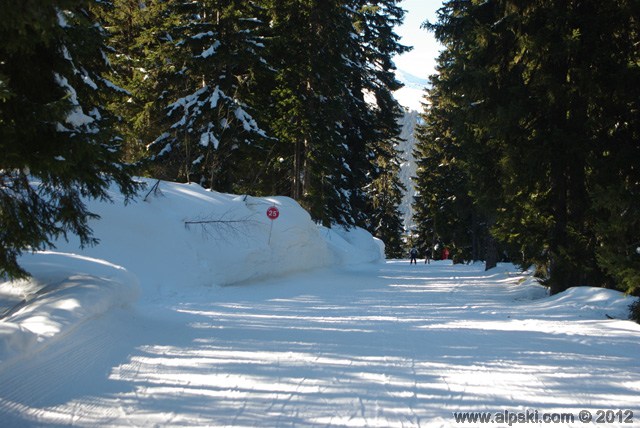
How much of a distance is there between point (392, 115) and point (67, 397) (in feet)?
102

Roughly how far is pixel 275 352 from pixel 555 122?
10.0 metres

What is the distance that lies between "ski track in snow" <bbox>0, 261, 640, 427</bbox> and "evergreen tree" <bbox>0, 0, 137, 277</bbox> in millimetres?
1488

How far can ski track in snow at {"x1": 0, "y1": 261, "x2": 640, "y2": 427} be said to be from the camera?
4.37 m

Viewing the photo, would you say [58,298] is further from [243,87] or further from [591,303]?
[243,87]

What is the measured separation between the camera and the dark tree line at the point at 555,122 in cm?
1114

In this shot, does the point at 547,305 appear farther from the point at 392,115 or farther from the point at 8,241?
the point at 392,115

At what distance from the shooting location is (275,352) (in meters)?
6.51

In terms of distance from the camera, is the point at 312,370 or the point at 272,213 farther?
the point at 272,213

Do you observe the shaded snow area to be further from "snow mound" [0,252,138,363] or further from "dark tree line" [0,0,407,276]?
"dark tree line" [0,0,407,276]

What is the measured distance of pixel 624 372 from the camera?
5793mm

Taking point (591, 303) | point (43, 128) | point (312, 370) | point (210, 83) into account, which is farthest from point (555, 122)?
point (210, 83)

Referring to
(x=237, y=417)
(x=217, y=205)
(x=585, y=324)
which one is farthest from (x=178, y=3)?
(x=237, y=417)

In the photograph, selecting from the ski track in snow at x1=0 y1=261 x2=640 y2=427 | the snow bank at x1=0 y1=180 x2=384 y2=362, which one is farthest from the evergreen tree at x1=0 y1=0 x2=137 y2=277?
the ski track in snow at x1=0 y1=261 x2=640 y2=427

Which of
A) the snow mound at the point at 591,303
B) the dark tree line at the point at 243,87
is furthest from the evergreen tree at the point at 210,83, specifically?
the snow mound at the point at 591,303
